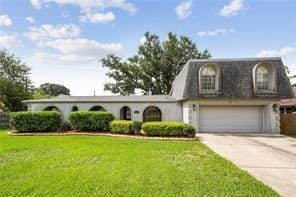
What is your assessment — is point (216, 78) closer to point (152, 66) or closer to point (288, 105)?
point (288, 105)

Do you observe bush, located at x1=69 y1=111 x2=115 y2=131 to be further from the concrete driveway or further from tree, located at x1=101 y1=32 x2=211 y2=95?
tree, located at x1=101 y1=32 x2=211 y2=95

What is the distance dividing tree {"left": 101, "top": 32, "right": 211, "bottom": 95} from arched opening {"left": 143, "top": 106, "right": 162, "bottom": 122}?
575 inches

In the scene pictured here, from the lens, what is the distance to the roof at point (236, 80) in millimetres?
18000

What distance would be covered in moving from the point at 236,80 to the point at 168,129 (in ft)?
21.4

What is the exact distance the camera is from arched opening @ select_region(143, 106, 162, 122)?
23128 millimetres

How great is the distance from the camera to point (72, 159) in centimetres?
886

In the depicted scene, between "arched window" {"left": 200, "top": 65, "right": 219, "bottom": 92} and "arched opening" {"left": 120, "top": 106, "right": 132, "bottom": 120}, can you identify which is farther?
"arched opening" {"left": 120, "top": 106, "right": 132, "bottom": 120}

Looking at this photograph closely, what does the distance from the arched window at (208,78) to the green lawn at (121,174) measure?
8.72 metres

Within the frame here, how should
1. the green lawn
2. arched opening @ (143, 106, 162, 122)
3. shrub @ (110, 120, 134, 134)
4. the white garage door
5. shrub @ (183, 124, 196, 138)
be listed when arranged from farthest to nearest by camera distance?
arched opening @ (143, 106, 162, 122)
the white garage door
shrub @ (110, 120, 134, 134)
shrub @ (183, 124, 196, 138)
the green lawn

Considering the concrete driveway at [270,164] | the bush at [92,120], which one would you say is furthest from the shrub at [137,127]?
the concrete driveway at [270,164]

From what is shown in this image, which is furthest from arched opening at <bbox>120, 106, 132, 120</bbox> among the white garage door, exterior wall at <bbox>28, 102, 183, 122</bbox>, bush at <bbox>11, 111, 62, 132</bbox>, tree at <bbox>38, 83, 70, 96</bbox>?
tree at <bbox>38, 83, 70, 96</bbox>

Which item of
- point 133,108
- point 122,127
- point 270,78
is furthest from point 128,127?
point 270,78

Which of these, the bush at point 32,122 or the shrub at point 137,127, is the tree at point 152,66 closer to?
the bush at point 32,122

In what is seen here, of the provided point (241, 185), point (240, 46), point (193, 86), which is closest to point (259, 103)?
point (193, 86)
